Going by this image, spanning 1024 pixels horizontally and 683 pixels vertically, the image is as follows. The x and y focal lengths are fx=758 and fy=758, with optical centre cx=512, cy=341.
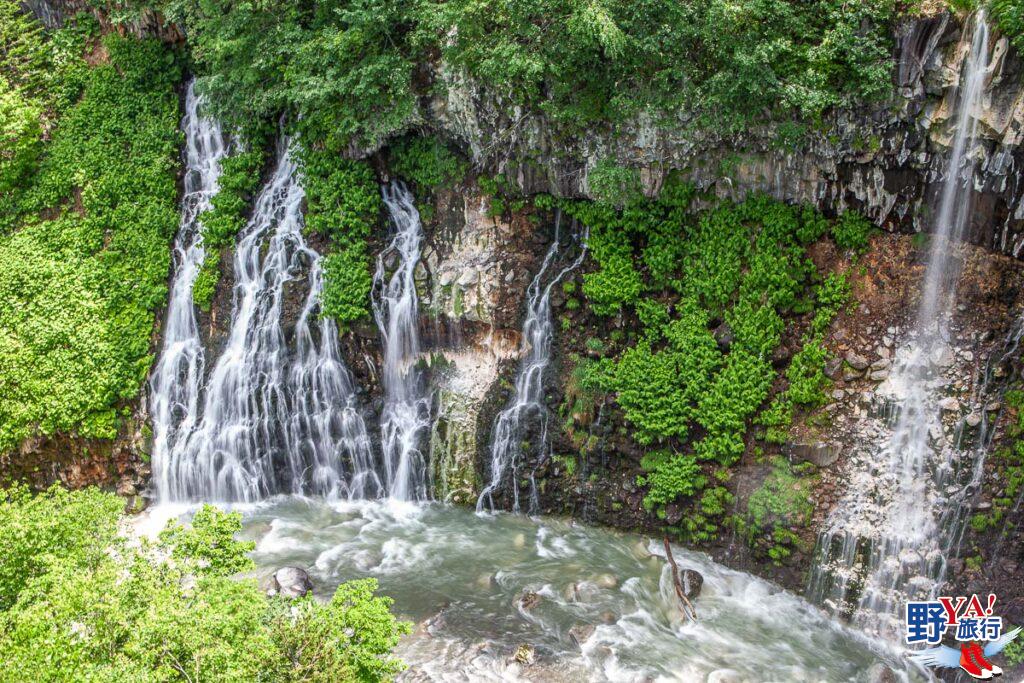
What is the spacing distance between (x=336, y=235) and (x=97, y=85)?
7.98m

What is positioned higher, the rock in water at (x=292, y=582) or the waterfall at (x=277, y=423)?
the waterfall at (x=277, y=423)

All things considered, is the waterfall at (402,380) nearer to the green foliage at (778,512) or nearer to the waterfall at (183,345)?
the waterfall at (183,345)

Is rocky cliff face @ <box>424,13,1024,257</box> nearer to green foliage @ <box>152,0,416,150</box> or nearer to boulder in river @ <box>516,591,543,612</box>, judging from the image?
green foliage @ <box>152,0,416,150</box>

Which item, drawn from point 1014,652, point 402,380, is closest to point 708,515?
point 1014,652

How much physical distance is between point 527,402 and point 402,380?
2637mm

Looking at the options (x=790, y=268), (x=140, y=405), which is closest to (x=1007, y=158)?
(x=790, y=268)

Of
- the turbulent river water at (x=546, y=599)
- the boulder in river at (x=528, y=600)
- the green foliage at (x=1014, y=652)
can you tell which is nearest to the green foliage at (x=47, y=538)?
the turbulent river water at (x=546, y=599)

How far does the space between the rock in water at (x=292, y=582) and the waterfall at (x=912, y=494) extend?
27.1 ft

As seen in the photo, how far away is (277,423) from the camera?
15.3 meters

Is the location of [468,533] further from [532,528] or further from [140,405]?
[140,405]

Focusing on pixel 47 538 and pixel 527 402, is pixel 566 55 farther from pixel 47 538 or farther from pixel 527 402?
pixel 47 538

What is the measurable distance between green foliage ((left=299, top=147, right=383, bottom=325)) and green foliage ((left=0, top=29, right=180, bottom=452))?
354cm

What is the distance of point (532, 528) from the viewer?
14.3 meters

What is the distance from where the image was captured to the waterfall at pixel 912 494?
38.4 ft
